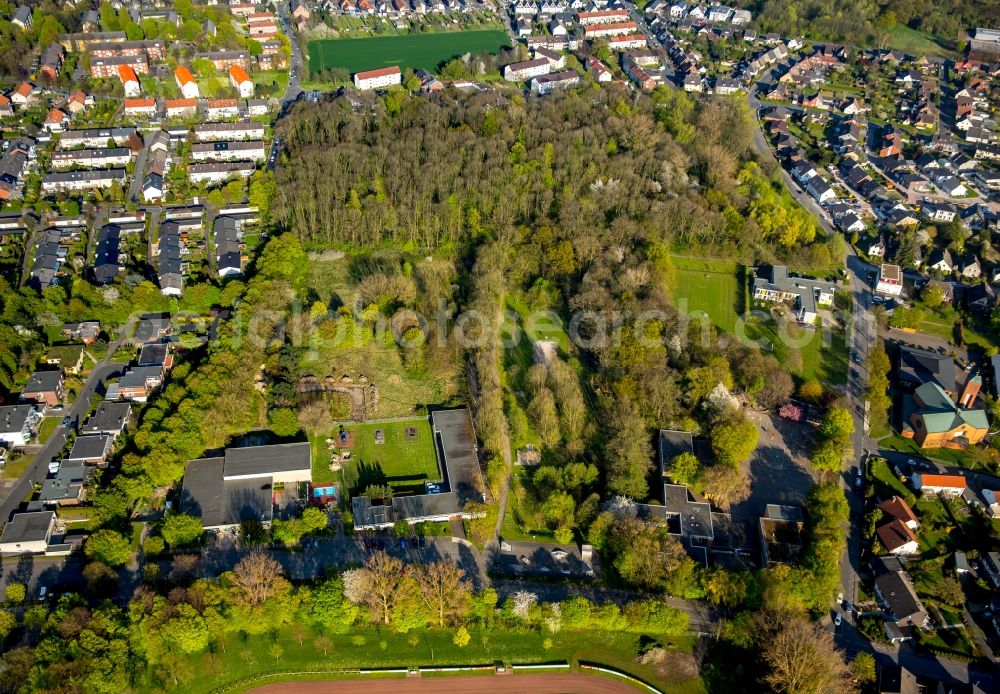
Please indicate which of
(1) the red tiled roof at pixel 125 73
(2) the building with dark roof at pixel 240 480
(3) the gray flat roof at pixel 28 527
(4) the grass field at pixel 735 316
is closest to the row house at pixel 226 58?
(1) the red tiled roof at pixel 125 73

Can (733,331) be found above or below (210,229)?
below

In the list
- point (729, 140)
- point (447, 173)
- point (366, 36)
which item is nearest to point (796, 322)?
point (729, 140)

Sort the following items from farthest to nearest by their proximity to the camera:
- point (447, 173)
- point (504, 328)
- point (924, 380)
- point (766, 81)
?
point (766, 81)
point (447, 173)
point (504, 328)
point (924, 380)

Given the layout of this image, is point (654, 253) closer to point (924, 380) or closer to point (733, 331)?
point (733, 331)

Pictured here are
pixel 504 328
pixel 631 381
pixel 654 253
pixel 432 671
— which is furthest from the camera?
pixel 654 253

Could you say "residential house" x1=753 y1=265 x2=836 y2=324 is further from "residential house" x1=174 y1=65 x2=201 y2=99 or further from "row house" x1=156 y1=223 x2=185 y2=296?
"residential house" x1=174 y1=65 x2=201 y2=99

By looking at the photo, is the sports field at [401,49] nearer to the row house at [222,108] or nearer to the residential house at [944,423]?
the row house at [222,108]

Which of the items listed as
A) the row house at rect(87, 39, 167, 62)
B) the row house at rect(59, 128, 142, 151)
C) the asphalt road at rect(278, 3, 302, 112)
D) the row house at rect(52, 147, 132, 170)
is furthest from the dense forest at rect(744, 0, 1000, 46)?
the row house at rect(52, 147, 132, 170)
